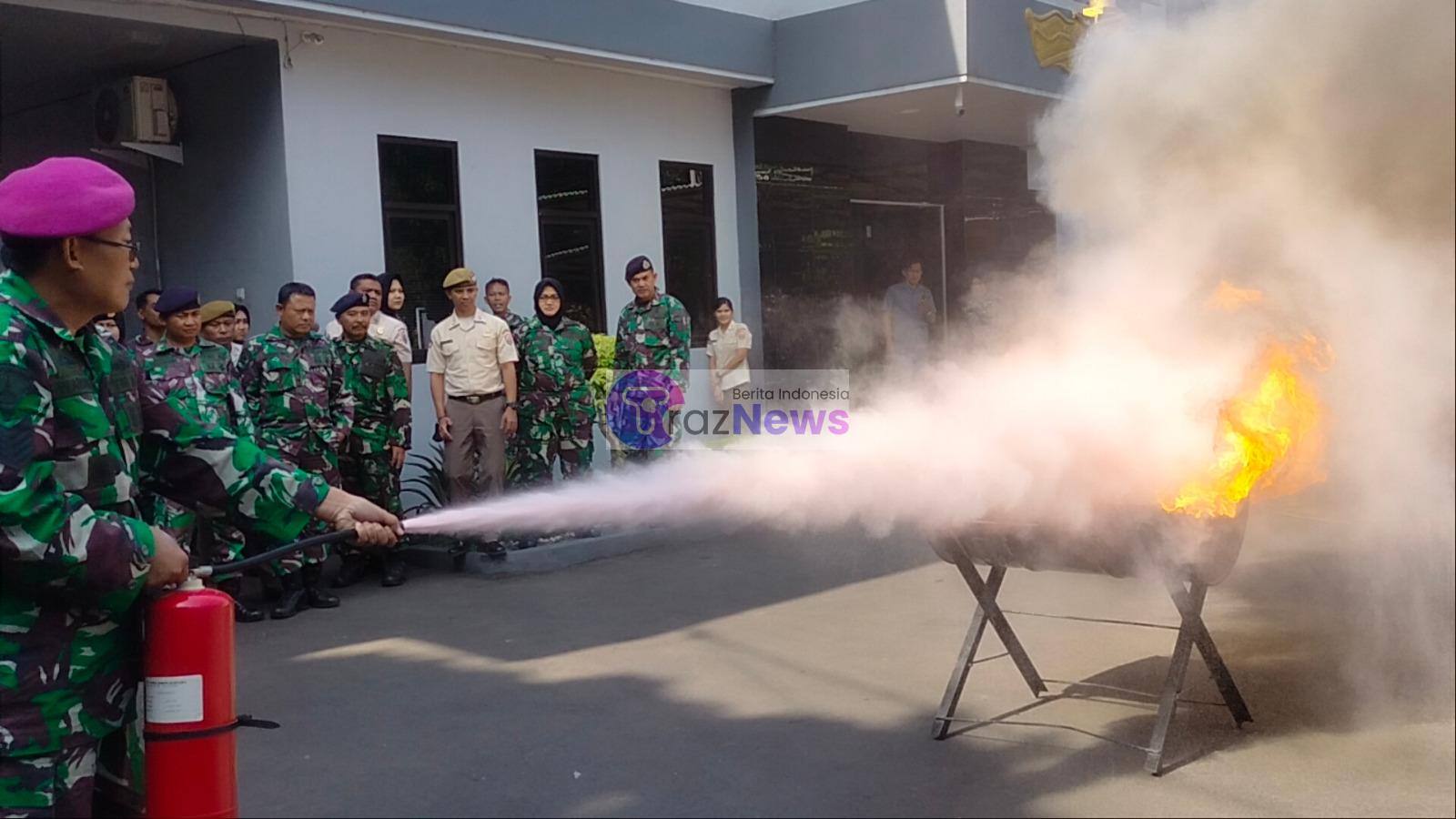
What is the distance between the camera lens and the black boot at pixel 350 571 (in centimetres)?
813

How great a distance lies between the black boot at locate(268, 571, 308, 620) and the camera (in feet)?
23.6

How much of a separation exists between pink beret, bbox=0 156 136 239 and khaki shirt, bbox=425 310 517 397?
6.15 metres

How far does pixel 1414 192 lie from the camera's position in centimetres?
399

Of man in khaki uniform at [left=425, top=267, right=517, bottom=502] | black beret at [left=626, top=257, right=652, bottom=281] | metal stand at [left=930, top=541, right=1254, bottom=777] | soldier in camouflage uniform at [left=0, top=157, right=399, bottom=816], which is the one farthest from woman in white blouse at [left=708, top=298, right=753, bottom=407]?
soldier in camouflage uniform at [left=0, top=157, right=399, bottom=816]

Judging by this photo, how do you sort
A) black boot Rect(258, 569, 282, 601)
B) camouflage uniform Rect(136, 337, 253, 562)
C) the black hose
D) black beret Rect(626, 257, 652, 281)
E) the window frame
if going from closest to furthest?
1. the black hose
2. camouflage uniform Rect(136, 337, 253, 562)
3. black boot Rect(258, 569, 282, 601)
4. black beret Rect(626, 257, 652, 281)
5. the window frame

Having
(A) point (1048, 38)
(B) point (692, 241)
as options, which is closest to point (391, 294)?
(B) point (692, 241)

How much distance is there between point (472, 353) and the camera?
8.66m

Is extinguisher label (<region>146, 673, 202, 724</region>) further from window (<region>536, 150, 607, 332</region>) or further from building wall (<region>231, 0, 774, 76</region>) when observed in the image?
window (<region>536, 150, 607, 332</region>)

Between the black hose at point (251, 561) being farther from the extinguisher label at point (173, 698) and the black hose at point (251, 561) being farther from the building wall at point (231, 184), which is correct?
the building wall at point (231, 184)

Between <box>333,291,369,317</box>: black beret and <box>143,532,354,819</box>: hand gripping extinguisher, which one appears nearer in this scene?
<box>143,532,354,819</box>: hand gripping extinguisher

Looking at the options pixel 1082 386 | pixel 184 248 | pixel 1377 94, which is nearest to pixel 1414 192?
pixel 1377 94

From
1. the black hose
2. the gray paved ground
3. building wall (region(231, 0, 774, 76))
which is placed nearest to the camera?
the black hose

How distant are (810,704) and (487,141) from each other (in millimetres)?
7202

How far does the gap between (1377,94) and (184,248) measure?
9307 millimetres
